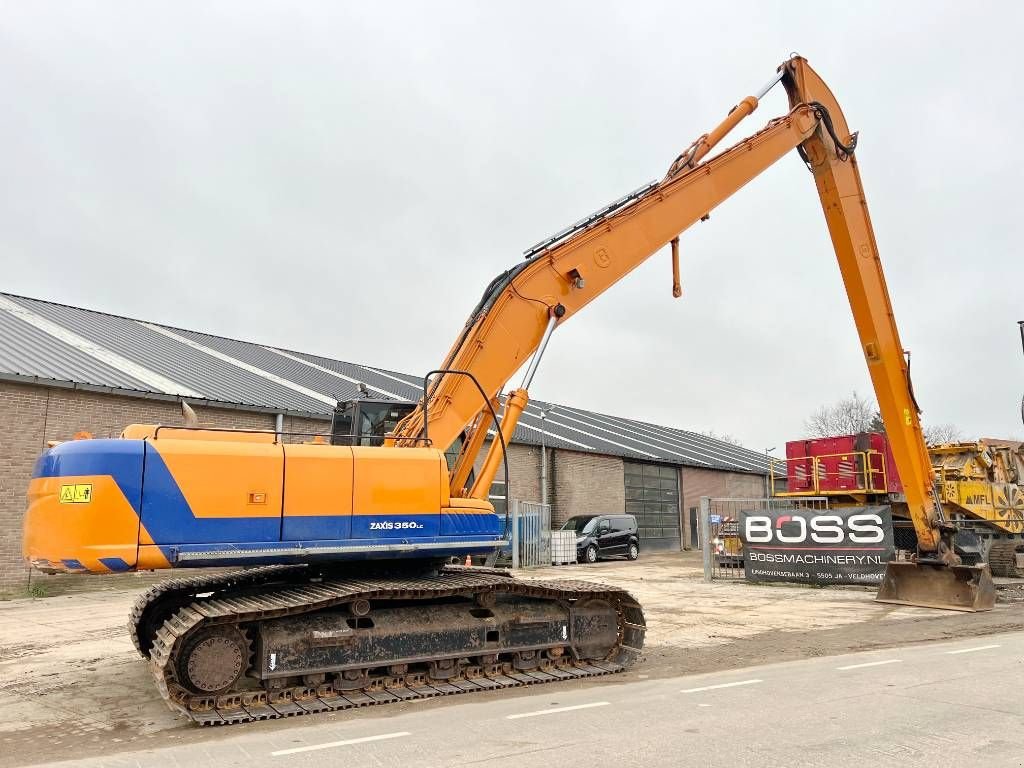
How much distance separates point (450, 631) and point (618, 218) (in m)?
5.22

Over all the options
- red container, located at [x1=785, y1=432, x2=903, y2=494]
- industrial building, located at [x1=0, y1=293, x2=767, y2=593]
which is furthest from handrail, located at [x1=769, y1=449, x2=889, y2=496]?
industrial building, located at [x1=0, y1=293, x2=767, y2=593]

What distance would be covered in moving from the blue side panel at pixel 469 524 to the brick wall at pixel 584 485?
21151mm

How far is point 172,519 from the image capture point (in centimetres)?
642

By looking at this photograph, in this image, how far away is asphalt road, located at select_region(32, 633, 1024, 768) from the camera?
513 centimetres

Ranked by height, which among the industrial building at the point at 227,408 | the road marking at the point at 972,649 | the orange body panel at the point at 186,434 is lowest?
the road marking at the point at 972,649

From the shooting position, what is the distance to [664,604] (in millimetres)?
14312

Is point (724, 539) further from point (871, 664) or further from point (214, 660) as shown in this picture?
point (214, 660)

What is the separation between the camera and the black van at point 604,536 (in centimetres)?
2600

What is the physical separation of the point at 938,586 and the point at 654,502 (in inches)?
852

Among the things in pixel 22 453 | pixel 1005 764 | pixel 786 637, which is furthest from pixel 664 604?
pixel 22 453

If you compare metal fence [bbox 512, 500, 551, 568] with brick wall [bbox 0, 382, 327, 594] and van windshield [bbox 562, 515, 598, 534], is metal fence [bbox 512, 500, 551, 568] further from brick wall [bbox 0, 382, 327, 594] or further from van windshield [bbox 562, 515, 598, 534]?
brick wall [bbox 0, 382, 327, 594]

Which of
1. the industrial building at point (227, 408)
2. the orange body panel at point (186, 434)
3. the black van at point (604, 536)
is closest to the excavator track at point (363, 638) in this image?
the orange body panel at point (186, 434)

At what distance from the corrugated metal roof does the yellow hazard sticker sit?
38.5 feet

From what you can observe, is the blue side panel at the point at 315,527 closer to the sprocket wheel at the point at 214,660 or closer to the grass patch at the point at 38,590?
the sprocket wheel at the point at 214,660
